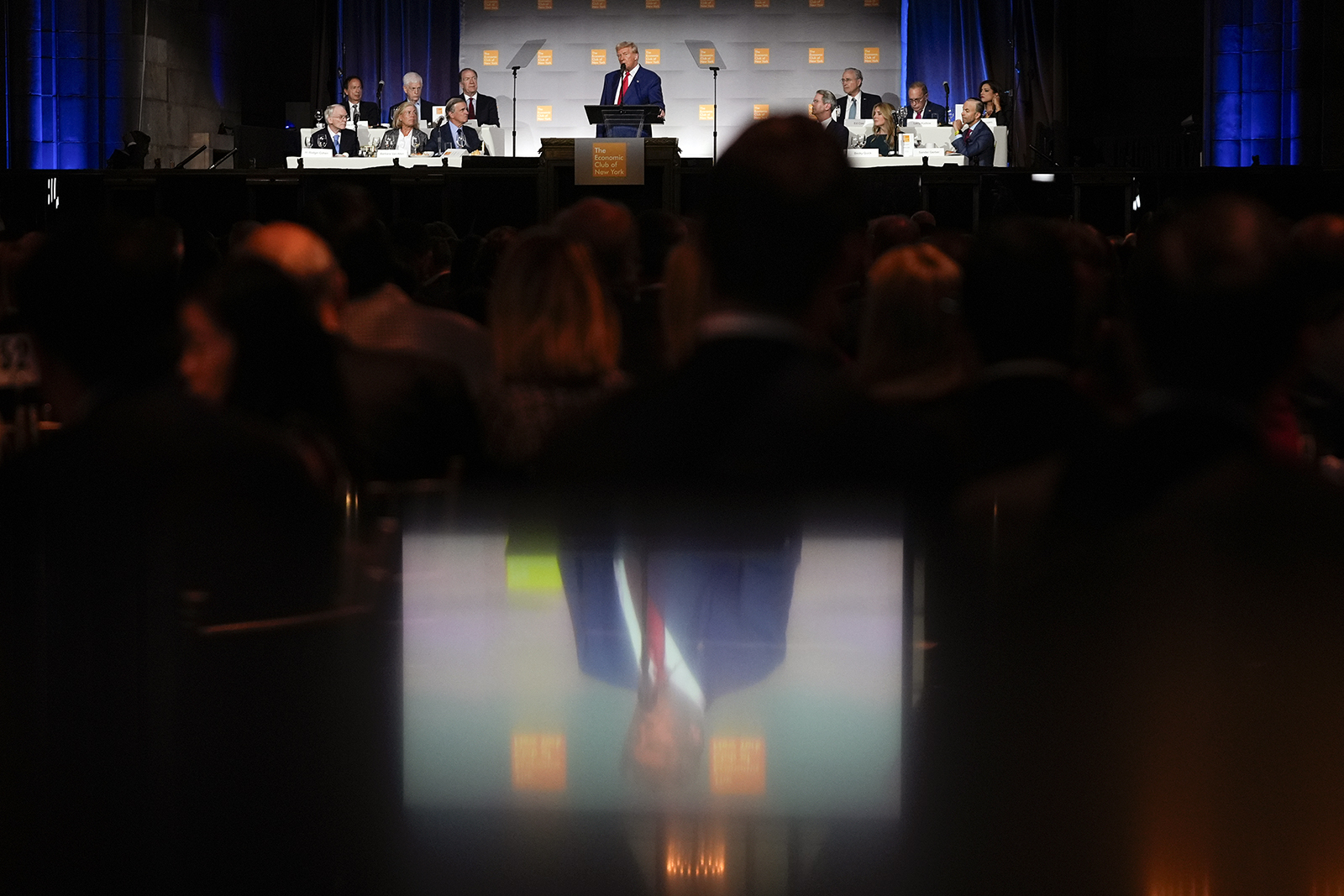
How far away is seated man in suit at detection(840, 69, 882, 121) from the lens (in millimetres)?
12992

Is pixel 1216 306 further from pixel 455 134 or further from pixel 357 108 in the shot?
pixel 357 108

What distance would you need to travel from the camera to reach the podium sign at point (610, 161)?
34.1 ft

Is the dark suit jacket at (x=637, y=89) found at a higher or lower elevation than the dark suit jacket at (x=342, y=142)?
higher

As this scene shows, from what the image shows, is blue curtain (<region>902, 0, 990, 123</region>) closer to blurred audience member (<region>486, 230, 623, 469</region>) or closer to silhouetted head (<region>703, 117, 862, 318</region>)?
blurred audience member (<region>486, 230, 623, 469</region>)

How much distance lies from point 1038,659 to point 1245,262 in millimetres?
364

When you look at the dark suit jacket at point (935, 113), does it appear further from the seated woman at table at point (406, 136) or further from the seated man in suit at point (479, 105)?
the seated woman at table at point (406, 136)

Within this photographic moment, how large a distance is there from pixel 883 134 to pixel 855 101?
1.86 meters

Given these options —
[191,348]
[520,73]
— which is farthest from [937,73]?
[191,348]

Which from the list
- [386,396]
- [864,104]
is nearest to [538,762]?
[386,396]

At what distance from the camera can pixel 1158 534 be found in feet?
2.34

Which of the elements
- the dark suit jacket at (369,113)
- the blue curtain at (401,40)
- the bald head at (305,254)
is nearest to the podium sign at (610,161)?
the dark suit jacket at (369,113)

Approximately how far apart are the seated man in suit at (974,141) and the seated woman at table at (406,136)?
4.51m

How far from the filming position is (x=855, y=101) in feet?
→ 43.6

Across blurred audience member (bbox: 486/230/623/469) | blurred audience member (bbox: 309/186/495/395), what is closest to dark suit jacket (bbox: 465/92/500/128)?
blurred audience member (bbox: 309/186/495/395)
